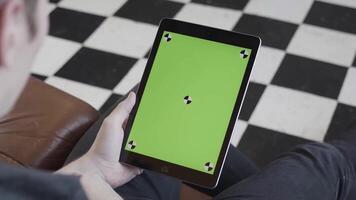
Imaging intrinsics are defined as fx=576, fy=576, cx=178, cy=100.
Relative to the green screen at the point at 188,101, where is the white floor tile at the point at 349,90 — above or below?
below

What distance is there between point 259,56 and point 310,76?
0.19 metres

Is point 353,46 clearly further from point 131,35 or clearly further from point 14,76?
point 14,76

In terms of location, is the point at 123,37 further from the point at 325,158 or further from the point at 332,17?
the point at 325,158

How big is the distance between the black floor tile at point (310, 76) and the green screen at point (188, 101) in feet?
2.88

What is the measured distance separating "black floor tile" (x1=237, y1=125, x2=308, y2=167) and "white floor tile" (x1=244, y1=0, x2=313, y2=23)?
1.91 ft

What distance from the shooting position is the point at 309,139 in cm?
166

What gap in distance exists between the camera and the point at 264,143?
1667mm

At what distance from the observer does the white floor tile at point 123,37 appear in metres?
2.05

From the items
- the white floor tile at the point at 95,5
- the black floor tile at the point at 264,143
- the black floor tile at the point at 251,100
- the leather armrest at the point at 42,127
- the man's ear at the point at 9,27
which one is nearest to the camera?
the man's ear at the point at 9,27

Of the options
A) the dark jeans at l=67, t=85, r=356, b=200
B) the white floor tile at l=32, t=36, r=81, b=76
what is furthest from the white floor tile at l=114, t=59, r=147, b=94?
the dark jeans at l=67, t=85, r=356, b=200

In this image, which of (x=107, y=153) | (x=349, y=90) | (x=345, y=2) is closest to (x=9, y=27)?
(x=107, y=153)

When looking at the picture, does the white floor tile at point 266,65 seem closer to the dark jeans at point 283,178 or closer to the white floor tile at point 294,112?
the white floor tile at point 294,112

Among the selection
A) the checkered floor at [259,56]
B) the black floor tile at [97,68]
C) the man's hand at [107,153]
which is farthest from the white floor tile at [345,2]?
the man's hand at [107,153]

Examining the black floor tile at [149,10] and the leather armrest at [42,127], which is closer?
the leather armrest at [42,127]
